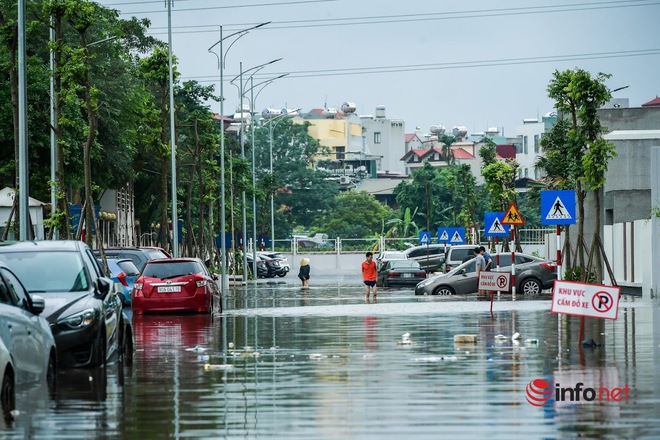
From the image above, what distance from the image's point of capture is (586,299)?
2169 cm

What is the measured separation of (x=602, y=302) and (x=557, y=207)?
468 inches

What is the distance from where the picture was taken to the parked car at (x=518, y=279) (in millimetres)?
51375

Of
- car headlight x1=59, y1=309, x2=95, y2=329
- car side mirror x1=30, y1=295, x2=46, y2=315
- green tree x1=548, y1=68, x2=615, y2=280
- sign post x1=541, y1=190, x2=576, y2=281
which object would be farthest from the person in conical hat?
car side mirror x1=30, y1=295, x2=46, y2=315

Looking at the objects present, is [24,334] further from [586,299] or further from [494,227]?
[494,227]

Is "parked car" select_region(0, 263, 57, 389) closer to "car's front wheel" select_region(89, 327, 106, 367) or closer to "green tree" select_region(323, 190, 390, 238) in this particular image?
"car's front wheel" select_region(89, 327, 106, 367)

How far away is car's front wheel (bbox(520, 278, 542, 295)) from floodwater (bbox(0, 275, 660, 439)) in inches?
846

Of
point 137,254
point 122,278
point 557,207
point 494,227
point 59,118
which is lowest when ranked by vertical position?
point 122,278

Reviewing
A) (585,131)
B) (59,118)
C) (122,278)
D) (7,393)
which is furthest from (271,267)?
(7,393)

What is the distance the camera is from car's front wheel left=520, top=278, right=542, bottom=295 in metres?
51.3

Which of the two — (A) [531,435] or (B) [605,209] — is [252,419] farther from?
(B) [605,209]

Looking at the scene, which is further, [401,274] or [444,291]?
[401,274]

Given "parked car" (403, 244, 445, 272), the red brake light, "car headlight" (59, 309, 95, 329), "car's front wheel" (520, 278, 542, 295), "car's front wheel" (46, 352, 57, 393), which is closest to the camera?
"car's front wheel" (46, 352, 57, 393)

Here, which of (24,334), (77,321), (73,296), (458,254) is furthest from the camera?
(458,254)

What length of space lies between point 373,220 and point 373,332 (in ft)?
425
